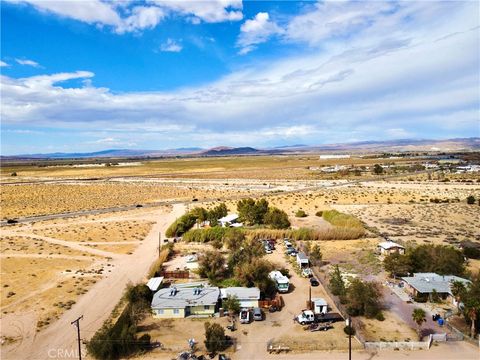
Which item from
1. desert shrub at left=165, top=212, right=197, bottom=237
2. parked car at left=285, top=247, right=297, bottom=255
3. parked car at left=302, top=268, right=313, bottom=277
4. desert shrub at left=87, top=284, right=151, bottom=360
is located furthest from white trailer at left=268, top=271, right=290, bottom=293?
desert shrub at left=165, top=212, right=197, bottom=237

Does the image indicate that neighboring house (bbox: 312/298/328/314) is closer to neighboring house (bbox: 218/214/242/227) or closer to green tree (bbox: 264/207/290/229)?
green tree (bbox: 264/207/290/229)

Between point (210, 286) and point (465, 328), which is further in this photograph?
point (210, 286)

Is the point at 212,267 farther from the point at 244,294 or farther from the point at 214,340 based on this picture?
the point at 214,340

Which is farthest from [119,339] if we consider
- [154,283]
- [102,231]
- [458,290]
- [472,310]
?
[102,231]

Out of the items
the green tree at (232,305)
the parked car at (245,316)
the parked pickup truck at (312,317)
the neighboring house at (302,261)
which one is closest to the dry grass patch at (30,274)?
the green tree at (232,305)

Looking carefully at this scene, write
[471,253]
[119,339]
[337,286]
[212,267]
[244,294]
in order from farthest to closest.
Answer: [471,253], [212,267], [337,286], [244,294], [119,339]

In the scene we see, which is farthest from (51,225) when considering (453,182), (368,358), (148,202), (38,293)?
(453,182)

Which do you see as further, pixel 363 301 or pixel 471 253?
pixel 471 253

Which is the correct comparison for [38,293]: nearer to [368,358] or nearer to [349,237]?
[368,358]
